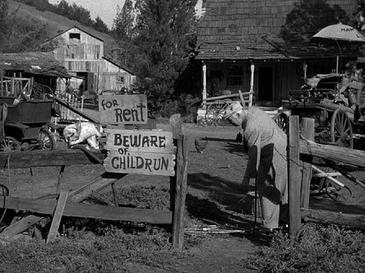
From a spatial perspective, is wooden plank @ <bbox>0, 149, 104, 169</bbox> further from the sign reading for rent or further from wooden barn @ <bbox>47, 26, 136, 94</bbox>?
wooden barn @ <bbox>47, 26, 136, 94</bbox>

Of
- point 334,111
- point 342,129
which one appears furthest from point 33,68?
point 342,129

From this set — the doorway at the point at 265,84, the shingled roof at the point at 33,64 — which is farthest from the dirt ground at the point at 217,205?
the doorway at the point at 265,84

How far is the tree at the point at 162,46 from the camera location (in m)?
31.0

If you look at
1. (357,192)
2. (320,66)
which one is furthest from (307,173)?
(320,66)

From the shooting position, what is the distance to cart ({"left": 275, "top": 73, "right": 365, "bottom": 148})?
1353 cm

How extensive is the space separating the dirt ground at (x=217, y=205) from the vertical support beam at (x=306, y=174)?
709 mm

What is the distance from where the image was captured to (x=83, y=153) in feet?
21.7

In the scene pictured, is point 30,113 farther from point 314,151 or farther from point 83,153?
point 314,151

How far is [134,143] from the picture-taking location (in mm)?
6473

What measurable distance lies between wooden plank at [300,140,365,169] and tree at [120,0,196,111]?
24.7 meters

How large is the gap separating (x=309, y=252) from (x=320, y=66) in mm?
24898

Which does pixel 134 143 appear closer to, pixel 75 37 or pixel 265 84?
pixel 265 84

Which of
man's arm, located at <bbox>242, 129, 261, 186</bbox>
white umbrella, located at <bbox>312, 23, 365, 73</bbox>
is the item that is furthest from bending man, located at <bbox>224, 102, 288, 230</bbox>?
white umbrella, located at <bbox>312, 23, 365, 73</bbox>

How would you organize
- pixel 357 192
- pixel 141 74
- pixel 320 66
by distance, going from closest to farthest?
pixel 357 192 → pixel 320 66 → pixel 141 74
